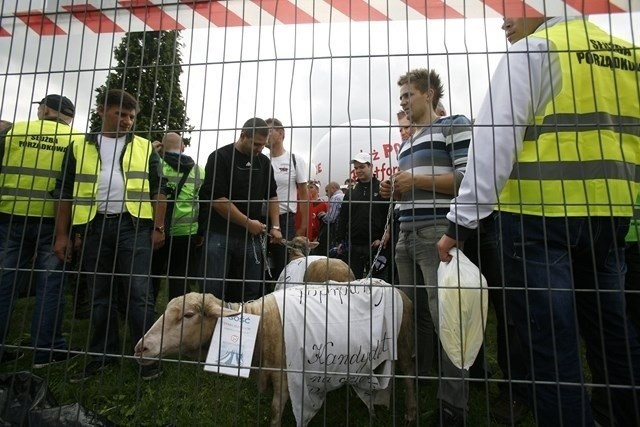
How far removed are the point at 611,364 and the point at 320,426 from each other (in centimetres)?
177

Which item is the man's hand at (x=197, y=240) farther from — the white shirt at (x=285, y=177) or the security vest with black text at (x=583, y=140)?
the security vest with black text at (x=583, y=140)

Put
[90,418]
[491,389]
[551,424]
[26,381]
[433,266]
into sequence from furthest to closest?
[491,389] → [433,266] → [26,381] → [90,418] → [551,424]

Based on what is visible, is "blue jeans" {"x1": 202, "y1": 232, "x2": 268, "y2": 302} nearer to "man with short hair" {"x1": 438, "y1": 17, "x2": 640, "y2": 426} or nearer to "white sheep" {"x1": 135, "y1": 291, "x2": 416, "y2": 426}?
"white sheep" {"x1": 135, "y1": 291, "x2": 416, "y2": 426}

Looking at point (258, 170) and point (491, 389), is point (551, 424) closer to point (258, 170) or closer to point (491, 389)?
point (491, 389)

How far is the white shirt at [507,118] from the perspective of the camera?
75.9 inches

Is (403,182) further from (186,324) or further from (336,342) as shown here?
(186,324)

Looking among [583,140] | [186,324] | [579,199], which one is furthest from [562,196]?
[186,324]

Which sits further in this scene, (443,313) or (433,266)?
(433,266)

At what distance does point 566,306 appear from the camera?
1.84 meters

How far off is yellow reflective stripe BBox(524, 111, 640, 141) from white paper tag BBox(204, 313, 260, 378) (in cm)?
165

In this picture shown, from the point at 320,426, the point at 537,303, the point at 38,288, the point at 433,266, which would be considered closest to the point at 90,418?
the point at 320,426

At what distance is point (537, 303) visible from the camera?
1.87m

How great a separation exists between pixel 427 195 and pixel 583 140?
1.06m

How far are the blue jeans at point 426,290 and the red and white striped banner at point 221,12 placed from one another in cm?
120
